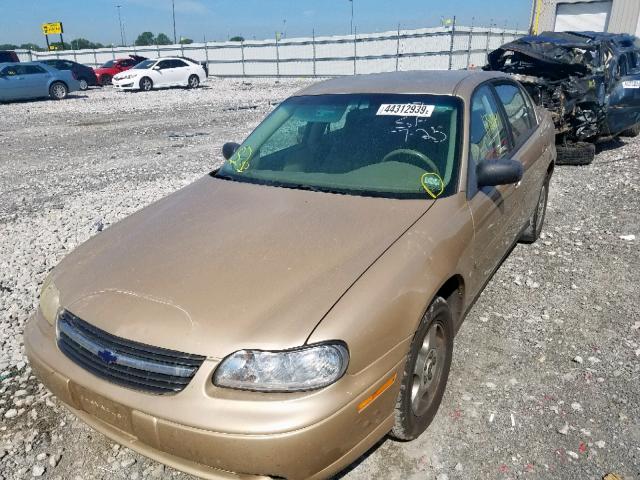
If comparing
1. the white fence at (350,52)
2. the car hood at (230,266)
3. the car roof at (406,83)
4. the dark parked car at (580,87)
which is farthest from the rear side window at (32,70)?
the car hood at (230,266)

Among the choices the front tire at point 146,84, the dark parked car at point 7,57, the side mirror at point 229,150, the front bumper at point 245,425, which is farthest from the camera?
the dark parked car at point 7,57

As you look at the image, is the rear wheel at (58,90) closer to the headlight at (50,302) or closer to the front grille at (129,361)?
the headlight at (50,302)

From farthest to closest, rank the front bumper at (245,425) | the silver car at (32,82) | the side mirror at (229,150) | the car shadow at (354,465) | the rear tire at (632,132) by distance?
the silver car at (32,82)
the rear tire at (632,132)
the side mirror at (229,150)
the car shadow at (354,465)
the front bumper at (245,425)

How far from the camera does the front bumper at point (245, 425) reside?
5.86ft

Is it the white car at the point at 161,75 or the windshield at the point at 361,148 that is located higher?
the windshield at the point at 361,148

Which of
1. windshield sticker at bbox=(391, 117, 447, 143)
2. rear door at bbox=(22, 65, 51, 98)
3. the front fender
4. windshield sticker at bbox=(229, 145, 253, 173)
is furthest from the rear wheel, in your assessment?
the front fender

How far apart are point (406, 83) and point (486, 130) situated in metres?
0.62

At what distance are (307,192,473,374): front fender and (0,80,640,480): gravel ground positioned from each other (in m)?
0.79

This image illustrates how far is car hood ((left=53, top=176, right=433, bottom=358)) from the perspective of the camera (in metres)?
1.93

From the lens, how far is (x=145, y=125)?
12781 mm

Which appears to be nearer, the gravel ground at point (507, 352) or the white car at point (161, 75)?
the gravel ground at point (507, 352)

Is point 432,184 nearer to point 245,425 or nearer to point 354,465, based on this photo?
point 354,465

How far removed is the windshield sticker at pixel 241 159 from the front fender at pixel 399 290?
1.37 m

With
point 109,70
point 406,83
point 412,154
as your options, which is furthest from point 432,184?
point 109,70
